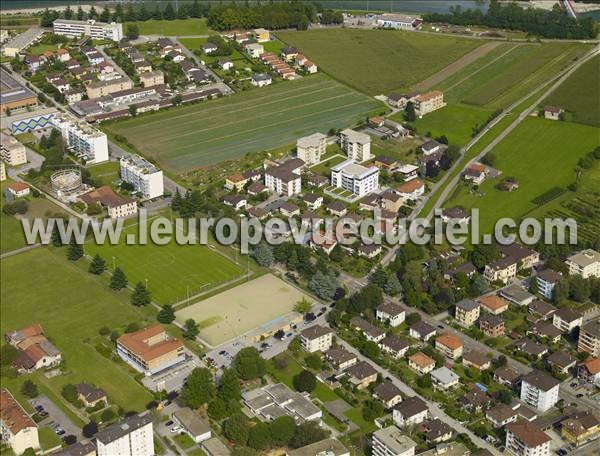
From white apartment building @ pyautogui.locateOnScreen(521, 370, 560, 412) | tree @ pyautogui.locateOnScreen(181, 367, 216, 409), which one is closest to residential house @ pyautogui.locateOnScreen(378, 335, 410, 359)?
white apartment building @ pyautogui.locateOnScreen(521, 370, 560, 412)

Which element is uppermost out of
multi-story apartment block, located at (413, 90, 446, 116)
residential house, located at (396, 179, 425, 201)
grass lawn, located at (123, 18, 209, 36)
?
grass lawn, located at (123, 18, 209, 36)

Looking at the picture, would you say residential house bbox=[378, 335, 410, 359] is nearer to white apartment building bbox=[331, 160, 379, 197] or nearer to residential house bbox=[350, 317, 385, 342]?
residential house bbox=[350, 317, 385, 342]

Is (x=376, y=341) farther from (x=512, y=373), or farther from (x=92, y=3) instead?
(x=92, y=3)

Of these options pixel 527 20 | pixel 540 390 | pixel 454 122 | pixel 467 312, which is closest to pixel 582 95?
pixel 454 122

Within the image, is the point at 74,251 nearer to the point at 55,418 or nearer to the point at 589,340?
the point at 55,418

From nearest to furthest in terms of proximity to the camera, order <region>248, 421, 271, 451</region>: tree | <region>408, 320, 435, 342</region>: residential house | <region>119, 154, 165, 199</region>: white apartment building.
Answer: <region>248, 421, 271, 451</region>: tree, <region>408, 320, 435, 342</region>: residential house, <region>119, 154, 165, 199</region>: white apartment building

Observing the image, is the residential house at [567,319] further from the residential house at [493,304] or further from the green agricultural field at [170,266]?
the green agricultural field at [170,266]

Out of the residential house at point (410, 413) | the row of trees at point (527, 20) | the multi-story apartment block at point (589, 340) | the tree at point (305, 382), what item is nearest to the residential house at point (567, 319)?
the multi-story apartment block at point (589, 340)
